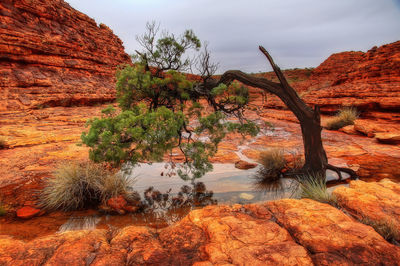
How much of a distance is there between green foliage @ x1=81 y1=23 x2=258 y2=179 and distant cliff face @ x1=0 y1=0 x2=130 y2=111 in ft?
40.9

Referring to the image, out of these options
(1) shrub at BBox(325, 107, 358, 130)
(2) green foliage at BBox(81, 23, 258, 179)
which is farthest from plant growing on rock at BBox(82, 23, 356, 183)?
(1) shrub at BBox(325, 107, 358, 130)

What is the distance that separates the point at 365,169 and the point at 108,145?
Answer: 6120 mm

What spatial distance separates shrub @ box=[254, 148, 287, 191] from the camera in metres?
4.98

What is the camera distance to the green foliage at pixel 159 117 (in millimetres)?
3529

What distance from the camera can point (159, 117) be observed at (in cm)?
369

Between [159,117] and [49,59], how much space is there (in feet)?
61.9

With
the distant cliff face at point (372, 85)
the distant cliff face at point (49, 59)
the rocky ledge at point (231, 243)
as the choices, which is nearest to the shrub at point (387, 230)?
the rocky ledge at point (231, 243)

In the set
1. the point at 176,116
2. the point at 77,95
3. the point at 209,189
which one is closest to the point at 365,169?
the point at 209,189

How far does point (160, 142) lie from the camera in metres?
3.64

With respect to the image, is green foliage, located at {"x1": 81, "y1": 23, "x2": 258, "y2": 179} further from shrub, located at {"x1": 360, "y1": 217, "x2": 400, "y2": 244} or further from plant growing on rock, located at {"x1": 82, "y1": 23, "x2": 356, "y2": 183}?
shrub, located at {"x1": 360, "y1": 217, "x2": 400, "y2": 244}

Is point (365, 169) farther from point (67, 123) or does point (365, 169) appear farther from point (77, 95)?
point (77, 95)

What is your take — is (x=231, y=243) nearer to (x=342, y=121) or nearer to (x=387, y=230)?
(x=387, y=230)

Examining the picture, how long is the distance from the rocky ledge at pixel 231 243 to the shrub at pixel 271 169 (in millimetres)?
2586

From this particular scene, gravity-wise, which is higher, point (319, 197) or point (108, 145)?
point (108, 145)
